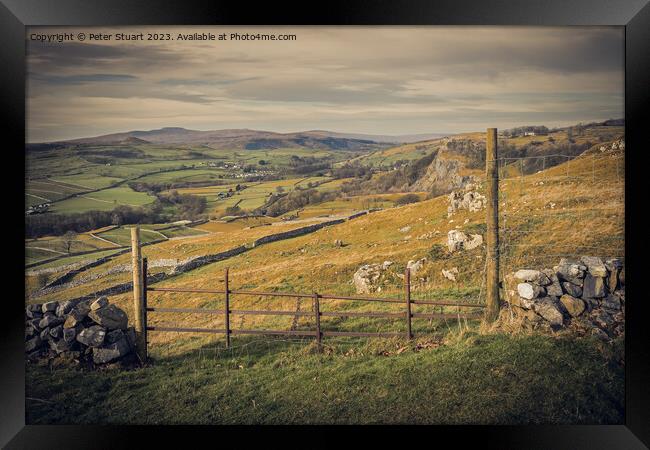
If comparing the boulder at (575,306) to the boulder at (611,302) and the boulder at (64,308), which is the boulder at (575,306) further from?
the boulder at (64,308)

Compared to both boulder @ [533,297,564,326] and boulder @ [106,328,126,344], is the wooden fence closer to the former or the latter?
boulder @ [106,328,126,344]

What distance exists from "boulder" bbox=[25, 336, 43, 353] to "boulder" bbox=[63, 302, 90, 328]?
1.42 ft

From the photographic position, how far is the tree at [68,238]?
29.7ft

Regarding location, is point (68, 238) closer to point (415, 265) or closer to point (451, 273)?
point (415, 265)

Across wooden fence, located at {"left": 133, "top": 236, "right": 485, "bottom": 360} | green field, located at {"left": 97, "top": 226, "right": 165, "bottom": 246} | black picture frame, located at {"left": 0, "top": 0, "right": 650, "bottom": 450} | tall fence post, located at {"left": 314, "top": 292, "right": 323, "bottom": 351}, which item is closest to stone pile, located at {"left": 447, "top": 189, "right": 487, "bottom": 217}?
wooden fence, located at {"left": 133, "top": 236, "right": 485, "bottom": 360}

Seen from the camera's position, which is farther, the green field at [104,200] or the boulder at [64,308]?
the green field at [104,200]

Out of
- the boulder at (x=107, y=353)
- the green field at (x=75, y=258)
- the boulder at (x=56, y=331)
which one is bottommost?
the boulder at (x=107, y=353)

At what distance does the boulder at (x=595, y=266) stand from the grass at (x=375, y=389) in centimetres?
98

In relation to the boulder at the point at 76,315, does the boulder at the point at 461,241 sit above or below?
above

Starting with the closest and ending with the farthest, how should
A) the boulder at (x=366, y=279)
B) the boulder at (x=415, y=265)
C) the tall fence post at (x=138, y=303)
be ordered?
1. the tall fence post at (x=138, y=303)
2. the boulder at (x=366, y=279)
3. the boulder at (x=415, y=265)

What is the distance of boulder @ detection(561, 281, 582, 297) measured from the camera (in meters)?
8.55
